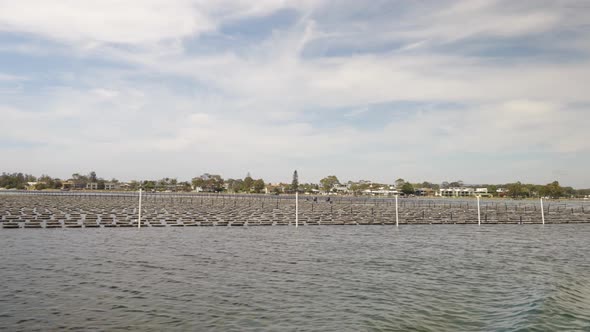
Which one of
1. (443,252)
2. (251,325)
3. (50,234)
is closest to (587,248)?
(443,252)

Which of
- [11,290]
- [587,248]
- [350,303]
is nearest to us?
[350,303]

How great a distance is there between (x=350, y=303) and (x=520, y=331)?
20.9 feet

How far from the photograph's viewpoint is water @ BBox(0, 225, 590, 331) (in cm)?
1529

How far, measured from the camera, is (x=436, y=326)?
592 inches

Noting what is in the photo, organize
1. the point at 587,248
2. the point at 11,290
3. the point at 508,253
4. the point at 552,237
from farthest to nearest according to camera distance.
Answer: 1. the point at 552,237
2. the point at 587,248
3. the point at 508,253
4. the point at 11,290

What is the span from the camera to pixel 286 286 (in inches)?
826

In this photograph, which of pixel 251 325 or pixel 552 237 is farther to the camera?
pixel 552 237

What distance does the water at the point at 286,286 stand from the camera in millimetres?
15289

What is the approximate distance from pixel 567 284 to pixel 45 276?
27.8 meters

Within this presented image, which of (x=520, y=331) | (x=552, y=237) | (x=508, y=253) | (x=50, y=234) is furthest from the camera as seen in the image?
(x=552, y=237)

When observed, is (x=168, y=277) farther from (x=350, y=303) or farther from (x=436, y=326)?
(x=436, y=326)

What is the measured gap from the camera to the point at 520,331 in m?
14.4

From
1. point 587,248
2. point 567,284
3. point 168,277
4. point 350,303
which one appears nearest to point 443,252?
point 567,284

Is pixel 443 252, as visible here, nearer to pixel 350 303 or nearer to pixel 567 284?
pixel 567 284
